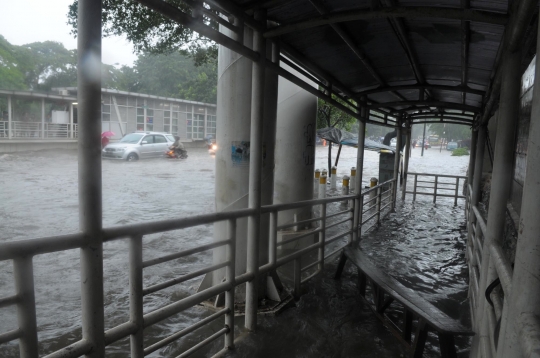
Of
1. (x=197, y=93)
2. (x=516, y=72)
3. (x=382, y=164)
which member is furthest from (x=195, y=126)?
(x=516, y=72)

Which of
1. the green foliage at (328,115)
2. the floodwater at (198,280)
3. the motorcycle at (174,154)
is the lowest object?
the floodwater at (198,280)

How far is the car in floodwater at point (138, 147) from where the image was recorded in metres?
20.7

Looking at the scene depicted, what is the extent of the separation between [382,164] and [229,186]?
9114mm

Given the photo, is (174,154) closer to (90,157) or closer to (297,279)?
(297,279)

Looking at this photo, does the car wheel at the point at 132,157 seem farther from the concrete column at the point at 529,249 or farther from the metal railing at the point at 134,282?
the concrete column at the point at 529,249

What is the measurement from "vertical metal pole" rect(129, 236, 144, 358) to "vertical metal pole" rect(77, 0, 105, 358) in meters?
0.32

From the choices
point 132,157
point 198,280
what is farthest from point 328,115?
point 198,280

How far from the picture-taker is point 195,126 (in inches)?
1396

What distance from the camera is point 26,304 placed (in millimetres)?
1836

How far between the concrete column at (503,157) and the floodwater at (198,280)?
1386mm

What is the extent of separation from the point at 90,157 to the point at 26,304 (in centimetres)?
76

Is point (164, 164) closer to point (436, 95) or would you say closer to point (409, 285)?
point (436, 95)

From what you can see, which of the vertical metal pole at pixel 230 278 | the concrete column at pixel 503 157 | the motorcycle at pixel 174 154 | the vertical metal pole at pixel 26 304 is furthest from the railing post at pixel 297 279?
the motorcycle at pixel 174 154

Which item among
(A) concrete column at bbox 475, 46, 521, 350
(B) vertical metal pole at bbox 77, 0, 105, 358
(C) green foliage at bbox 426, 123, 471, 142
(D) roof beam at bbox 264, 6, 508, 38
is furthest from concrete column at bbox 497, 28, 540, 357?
(C) green foliage at bbox 426, 123, 471, 142
